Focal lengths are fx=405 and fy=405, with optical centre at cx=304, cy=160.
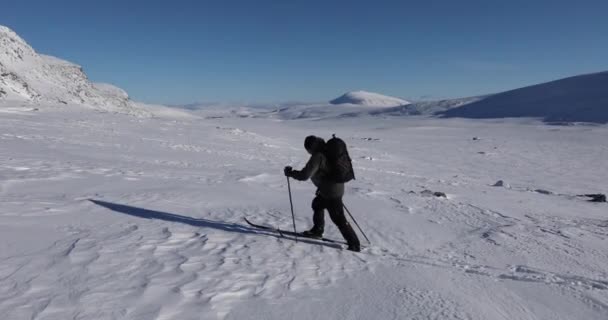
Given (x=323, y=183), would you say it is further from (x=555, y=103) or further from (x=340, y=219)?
(x=555, y=103)

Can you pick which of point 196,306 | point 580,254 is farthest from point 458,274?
point 196,306

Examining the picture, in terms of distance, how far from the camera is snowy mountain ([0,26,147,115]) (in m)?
112

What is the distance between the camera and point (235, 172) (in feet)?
38.1

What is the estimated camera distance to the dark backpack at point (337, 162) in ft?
16.1

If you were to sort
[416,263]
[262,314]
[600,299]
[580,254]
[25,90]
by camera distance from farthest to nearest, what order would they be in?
1. [25,90]
2. [580,254]
3. [416,263]
4. [600,299]
5. [262,314]

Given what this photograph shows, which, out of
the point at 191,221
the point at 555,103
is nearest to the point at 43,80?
the point at 191,221

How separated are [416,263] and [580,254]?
2.57 m

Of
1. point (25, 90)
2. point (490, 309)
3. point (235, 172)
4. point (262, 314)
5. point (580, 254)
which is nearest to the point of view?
point (262, 314)

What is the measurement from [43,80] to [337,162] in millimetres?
159040

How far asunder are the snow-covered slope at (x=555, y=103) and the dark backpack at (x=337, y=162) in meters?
98.0

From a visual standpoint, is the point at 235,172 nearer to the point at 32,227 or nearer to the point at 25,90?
the point at 32,227

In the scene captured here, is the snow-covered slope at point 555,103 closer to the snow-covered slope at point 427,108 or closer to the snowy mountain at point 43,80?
the snow-covered slope at point 427,108

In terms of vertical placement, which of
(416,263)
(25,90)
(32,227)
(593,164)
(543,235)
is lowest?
(593,164)

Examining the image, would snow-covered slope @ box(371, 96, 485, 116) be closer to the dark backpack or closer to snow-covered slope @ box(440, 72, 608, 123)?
snow-covered slope @ box(440, 72, 608, 123)
